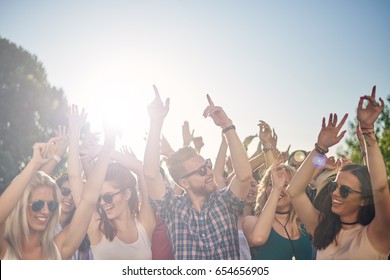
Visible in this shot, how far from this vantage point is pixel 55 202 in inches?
163

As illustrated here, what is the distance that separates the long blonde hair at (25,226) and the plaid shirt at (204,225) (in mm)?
917

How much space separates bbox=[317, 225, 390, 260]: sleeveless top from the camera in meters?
3.95

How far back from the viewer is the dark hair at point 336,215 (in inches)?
158

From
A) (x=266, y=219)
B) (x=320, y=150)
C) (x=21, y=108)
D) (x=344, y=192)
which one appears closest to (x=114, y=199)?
(x=266, y=219)

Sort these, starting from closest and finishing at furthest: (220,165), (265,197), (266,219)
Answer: (266,219)
(265,197)
(220,165)

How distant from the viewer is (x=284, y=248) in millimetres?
4461

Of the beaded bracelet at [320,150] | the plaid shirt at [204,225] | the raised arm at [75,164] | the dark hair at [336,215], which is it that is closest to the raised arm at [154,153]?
the plaid shirt at [204,225]

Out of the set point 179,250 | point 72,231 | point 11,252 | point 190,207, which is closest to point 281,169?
point 190,207

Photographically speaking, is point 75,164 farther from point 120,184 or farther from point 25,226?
point 25,226

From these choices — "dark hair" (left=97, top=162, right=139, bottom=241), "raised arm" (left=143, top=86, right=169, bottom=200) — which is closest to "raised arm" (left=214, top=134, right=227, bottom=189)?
"dark hair" (left=97, top=162, right=139, bottom=241)

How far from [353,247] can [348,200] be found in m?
0.40

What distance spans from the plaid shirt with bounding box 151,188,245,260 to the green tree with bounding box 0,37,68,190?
3080 millimetres

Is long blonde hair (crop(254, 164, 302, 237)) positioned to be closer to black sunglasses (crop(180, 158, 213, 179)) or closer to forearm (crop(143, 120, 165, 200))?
black sunglasses (crop(180, 158, 213, 179))
